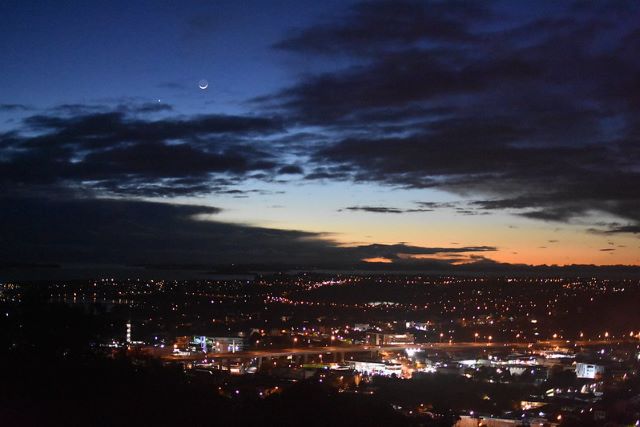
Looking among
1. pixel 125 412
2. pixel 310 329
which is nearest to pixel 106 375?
pixel 125 412

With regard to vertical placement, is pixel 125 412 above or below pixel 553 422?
above

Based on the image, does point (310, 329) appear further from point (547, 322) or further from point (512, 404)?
point (512, 404)

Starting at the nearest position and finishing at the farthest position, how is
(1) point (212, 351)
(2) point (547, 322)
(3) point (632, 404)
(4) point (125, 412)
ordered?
1. (4) point (125, 412)
2. (3) point (632, 404)
3. (1) point (212, 351)
4. (2) point (547, 322)

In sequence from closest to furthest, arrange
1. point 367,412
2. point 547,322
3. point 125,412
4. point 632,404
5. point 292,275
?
point 125,412
point 367,412
point 632,404
point 547,322
point 292,275

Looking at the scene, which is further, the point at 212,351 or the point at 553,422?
the point at 212,351

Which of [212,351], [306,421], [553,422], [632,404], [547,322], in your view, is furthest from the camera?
[547,322]

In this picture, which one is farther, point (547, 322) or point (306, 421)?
point (547, 322)

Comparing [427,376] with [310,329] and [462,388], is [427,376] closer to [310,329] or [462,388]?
[462,388]

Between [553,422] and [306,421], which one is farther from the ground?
[306,421]

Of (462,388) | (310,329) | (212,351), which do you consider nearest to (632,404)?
(462,388)
